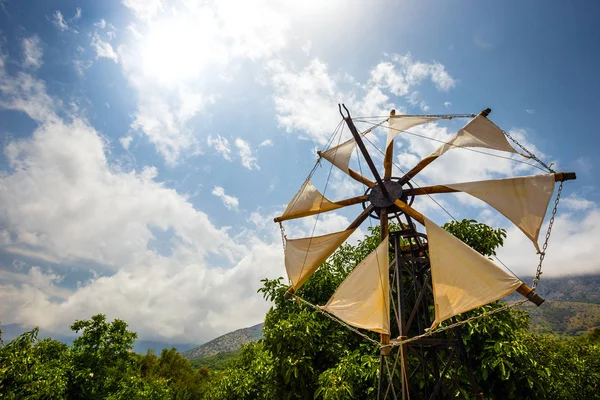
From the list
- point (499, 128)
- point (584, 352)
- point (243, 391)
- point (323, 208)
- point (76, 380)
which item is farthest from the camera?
point (584, 352)

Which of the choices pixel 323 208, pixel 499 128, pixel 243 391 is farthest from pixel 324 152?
pixel 243 391

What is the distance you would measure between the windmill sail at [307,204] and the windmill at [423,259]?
7 centimetres

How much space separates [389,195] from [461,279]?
287 cm

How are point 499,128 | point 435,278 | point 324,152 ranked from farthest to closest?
point 324,152 < point 499,128 < point 435,278

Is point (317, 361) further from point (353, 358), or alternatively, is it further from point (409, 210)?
point (409, 210)

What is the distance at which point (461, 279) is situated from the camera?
7492 mm

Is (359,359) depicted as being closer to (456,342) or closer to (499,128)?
(456,342)

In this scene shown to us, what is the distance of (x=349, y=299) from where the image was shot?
8.40 metres

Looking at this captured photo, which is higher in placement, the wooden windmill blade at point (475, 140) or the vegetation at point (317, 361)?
the wooden windmill blade at point (475, 140)

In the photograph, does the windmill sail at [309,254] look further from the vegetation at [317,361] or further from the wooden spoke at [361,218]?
the vegetation at [317,361]

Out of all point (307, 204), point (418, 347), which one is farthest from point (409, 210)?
point (418, 347)

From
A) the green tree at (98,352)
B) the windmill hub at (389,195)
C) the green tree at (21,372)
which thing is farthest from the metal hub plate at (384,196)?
the green tree at (98,352)

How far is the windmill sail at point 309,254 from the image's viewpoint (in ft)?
34.3

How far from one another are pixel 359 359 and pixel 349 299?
4.20m
